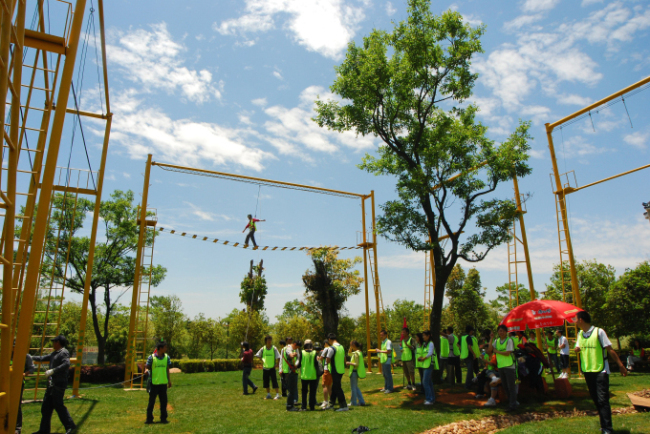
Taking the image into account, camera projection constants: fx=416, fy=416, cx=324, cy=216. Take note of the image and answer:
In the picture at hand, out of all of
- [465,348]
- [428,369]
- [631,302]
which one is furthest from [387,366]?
[631,302]

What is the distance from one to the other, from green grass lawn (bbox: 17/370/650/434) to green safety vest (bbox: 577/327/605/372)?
1.11m

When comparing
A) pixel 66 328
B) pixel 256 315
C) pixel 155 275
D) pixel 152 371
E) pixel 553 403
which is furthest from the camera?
pixel 66 328

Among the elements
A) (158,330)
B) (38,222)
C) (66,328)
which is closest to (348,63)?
(38,222)

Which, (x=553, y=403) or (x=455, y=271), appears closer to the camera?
(x=553, y=403)

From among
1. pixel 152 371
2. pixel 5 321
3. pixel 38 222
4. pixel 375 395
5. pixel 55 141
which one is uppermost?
pixel 55 141

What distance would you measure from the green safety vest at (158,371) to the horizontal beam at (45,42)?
6.19m

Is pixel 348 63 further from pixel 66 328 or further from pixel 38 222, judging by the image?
pixel 66 328

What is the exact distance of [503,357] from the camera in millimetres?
9102

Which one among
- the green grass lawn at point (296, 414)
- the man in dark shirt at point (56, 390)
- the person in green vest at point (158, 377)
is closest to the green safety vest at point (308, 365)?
the green grass lawn at point (296, 414)

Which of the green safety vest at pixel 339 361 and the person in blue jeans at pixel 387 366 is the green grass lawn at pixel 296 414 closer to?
the person in blue jeans at pixel 387 366

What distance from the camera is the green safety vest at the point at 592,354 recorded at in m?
6.58

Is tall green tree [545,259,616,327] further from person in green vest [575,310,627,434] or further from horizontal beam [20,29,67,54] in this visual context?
horizontal beam [20,29,67,54]

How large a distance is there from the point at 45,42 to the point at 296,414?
347 inches

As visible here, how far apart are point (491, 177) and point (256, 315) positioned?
24.3 metres
